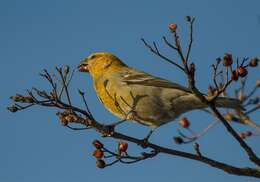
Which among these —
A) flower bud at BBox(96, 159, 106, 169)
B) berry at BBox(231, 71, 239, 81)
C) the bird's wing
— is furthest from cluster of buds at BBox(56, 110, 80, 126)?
the bird's wing

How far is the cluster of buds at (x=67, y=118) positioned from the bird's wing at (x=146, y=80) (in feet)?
9.02

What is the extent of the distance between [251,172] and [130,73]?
14.9ft

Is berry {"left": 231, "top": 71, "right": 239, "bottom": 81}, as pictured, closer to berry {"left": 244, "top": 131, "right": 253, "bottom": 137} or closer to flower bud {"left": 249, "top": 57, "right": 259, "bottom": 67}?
flower bud {"left": 249, "top": 57, "right": 259, "bottom": 67}

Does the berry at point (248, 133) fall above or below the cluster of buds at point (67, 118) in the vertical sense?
below

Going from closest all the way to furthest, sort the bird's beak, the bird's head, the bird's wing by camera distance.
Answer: the bird's wing, the bird's head, the bird's beak

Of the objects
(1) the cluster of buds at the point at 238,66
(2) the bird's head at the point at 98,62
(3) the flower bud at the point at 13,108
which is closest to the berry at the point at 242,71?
(1) the cluster of buds at the point at 238,66

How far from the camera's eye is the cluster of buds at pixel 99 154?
16.6ft

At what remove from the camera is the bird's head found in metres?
9.08

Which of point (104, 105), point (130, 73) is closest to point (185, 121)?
point (104, 105)

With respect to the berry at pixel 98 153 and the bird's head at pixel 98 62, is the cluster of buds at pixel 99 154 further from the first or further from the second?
the bird's head at pixel 98 62

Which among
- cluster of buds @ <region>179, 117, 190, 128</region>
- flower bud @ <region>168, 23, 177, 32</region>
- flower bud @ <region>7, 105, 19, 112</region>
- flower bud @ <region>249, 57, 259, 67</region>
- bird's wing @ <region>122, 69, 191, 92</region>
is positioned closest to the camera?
flower bud @ <region>168, 23, 177, 32</region>

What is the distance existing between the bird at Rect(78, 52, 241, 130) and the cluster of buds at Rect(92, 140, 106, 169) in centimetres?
137

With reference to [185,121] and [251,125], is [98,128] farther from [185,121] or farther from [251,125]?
[251,125]

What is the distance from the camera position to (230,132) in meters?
3.97
